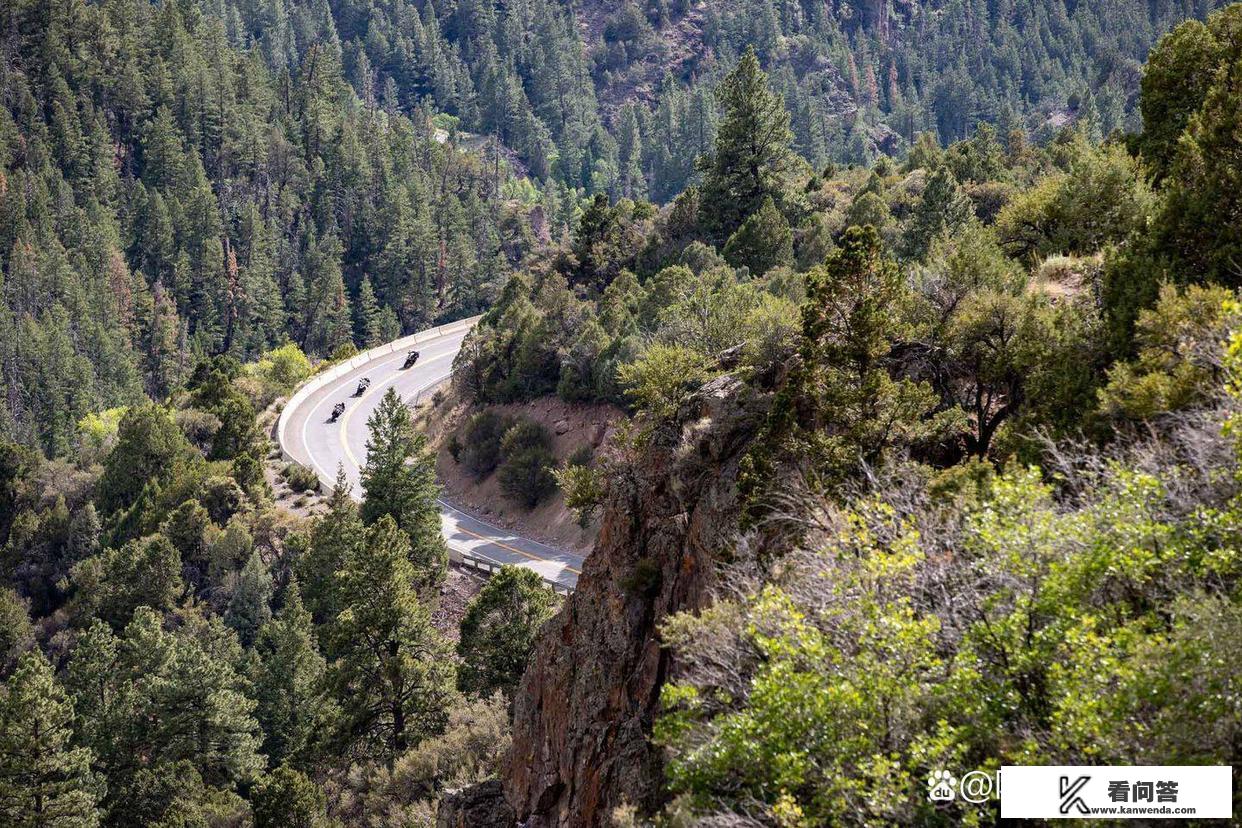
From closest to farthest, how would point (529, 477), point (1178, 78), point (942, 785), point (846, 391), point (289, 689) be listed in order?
point (942, 785) < point (846, 391) < point (1178, 78) < point (289, 689) < point (529, 477)

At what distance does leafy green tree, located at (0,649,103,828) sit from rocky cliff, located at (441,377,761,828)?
20862 mm

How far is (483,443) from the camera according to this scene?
59.3 meters

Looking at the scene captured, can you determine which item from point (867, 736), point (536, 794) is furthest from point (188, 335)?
point (867, 736)

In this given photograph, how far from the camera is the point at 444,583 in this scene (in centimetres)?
4934

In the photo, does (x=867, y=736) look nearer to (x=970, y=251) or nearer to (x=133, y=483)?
(x=970, y=251)

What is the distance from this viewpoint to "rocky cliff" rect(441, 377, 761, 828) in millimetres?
19109

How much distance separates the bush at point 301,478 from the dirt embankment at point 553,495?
21.4 feet

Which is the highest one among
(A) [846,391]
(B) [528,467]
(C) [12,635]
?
(A) [846,391]

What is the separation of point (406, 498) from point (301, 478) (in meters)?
16.6

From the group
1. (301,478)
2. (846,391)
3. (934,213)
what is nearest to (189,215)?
(301,478)

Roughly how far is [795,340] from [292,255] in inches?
4930

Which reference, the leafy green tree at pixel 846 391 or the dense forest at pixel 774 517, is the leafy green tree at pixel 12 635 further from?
the leafy green tree at pixel 846 391

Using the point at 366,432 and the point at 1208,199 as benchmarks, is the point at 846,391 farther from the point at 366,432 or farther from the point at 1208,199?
the point at 366,432

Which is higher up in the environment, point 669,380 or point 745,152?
point 745,152
